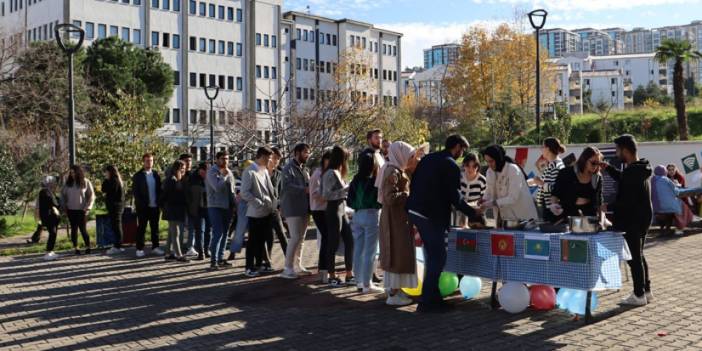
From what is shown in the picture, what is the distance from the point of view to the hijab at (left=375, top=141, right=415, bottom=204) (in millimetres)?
8805

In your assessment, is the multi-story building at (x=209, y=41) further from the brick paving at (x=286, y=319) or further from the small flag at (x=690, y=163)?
the brick paving at (x=286, y=319)

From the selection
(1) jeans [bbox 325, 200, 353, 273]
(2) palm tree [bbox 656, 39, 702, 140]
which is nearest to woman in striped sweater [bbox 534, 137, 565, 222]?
(1) jeans [bbox 325, 200, 353, 273]

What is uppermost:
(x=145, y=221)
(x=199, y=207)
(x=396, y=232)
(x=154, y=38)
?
(x=154, y=38)

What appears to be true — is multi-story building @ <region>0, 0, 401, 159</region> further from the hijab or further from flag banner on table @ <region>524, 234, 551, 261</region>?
flag banner on table @ <region>524, 234, 551, 261</region>

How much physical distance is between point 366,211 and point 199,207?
4.74 meters

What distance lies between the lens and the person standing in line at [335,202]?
1009 centimetres

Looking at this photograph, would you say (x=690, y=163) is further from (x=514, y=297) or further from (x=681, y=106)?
(x=681, y=106)

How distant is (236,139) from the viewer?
23.7 metres

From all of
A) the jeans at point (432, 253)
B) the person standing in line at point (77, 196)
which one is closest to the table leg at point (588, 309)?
the jeans at point (432, 253)

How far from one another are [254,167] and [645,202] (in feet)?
18.6

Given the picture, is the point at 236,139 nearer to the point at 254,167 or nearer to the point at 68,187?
the point at 68,187

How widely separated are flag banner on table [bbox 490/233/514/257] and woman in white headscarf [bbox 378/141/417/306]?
1079 mm

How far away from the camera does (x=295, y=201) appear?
36.0 ft

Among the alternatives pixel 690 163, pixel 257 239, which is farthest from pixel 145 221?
pixel 690 163
